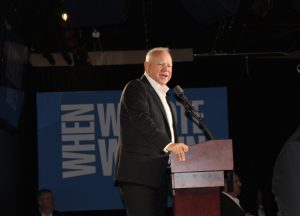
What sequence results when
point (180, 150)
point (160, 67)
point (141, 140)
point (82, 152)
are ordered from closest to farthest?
point (180, 150) → point (141, 140) → point (160, 67) → point (82, 152)

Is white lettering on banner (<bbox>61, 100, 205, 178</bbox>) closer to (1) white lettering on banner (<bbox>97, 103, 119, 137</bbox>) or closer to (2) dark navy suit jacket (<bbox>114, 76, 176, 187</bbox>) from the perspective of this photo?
(1) white lettering on banner (<bbox>97, 103, 119, 137</bbox>)

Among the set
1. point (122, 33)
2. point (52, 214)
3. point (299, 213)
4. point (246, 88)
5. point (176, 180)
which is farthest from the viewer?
point (122, 33)

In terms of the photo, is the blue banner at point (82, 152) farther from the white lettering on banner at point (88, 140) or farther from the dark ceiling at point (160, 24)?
the dark ceiling at point (160, 24)

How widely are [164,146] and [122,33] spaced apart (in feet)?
22.0

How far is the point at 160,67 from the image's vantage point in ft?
11.1

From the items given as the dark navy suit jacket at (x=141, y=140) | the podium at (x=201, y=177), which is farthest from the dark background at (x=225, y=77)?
the podium at (x=201, y=177)

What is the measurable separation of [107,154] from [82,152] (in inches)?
12.5

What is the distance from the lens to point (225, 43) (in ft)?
30.1

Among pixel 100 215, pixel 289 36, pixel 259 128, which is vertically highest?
pixel 289 36

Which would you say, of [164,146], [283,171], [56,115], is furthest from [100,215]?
[283,171]

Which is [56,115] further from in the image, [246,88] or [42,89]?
[246,88]

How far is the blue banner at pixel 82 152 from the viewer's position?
7.44 m

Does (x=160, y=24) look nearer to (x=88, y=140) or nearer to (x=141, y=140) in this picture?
(x=88, y=140)

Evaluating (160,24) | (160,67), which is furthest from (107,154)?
(160,67)
